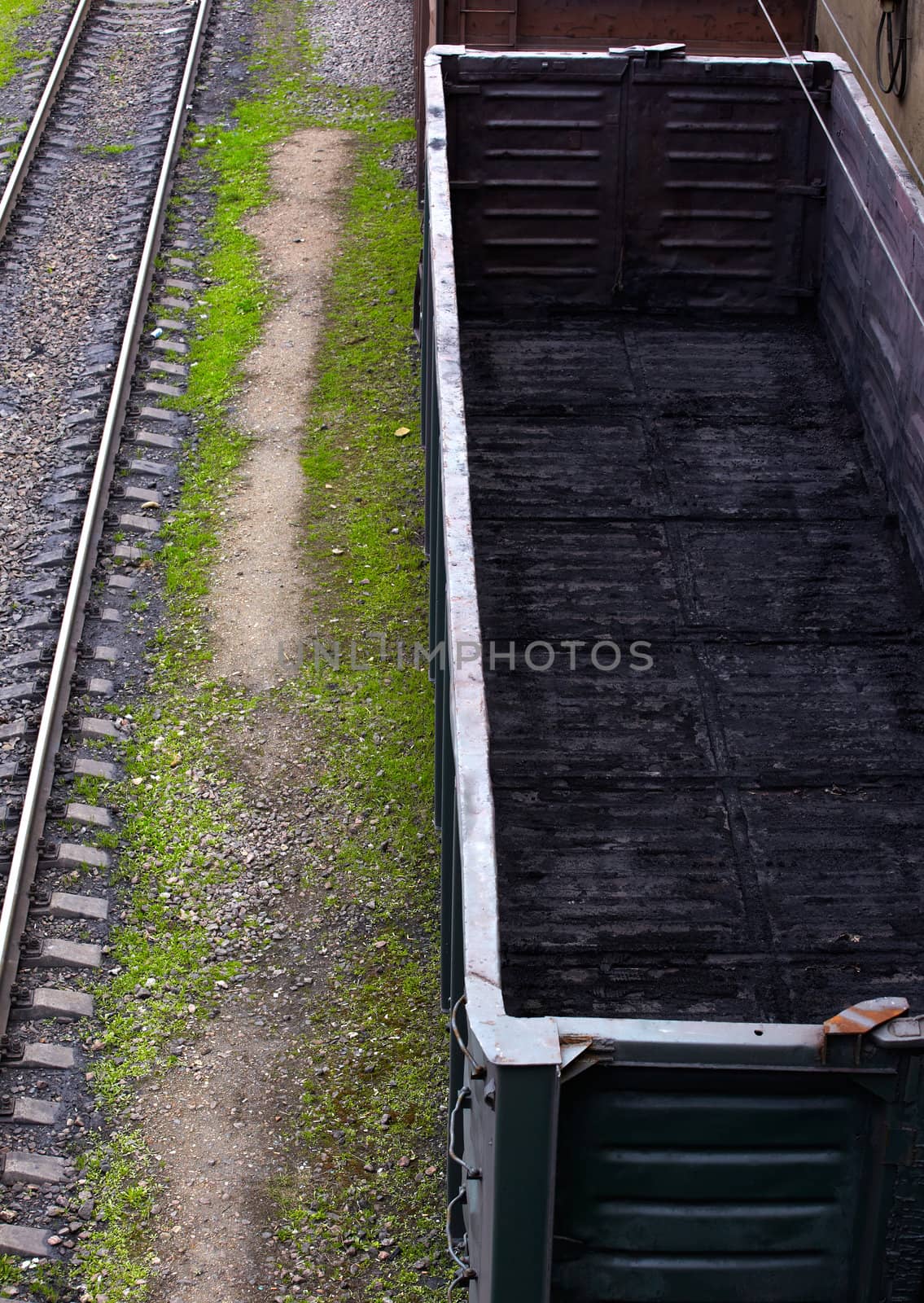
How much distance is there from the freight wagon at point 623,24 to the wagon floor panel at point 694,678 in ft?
8.91

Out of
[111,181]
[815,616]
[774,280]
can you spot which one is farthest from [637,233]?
[111,181]

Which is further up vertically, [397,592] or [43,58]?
[43,58]

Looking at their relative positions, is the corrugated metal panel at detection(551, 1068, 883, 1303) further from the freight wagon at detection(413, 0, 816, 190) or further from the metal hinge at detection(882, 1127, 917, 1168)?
the freight wagon at detection(413, 0, 816, 190)

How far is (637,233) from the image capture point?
9133mm

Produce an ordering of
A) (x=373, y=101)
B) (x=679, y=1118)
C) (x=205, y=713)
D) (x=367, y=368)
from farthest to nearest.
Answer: (x=373, y=101) < (x=367, y=368) < (x=205, y=713) < (x=679, y=1118)

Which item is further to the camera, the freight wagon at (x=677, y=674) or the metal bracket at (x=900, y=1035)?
the freight wagon at (x=677, y=674)

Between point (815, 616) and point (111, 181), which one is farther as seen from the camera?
point (111, 181)

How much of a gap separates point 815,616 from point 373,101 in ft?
35.1

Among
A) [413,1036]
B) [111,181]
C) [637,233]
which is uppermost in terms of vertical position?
[637,233]

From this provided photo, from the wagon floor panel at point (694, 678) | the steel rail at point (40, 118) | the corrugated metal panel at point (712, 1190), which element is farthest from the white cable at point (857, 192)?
the steel rail at point (40, 118)

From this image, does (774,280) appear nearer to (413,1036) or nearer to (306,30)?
(413,1036)

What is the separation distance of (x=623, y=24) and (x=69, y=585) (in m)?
5.47

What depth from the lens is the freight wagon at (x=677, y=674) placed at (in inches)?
133

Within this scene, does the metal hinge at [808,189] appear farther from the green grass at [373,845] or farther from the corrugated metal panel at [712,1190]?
the corrugated metal panel at [712,1190]
